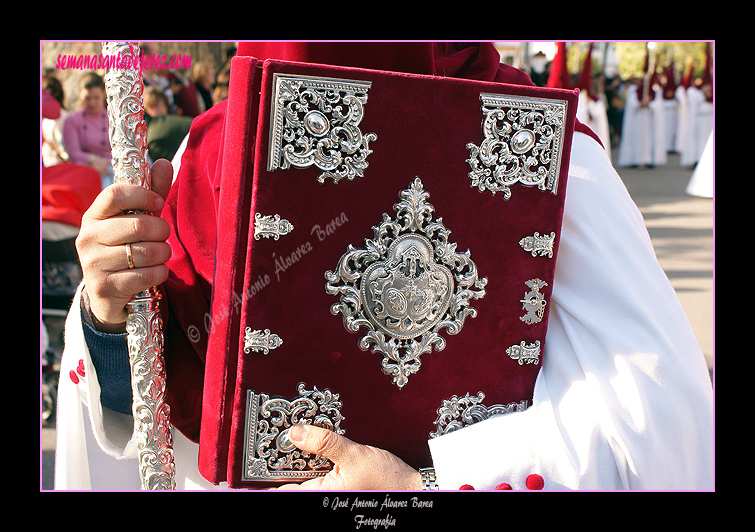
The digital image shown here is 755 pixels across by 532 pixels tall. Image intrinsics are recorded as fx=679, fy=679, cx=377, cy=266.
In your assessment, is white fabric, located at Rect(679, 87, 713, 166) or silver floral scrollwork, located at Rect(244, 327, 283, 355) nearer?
silver floral scrollwork, located at Rect(244, 327, 283, 355)

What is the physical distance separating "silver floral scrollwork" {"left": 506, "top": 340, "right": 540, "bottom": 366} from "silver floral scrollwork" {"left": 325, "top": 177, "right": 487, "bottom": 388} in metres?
0.13

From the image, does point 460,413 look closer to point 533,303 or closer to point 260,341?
point 533,303

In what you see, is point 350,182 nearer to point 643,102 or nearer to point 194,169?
point 194,169

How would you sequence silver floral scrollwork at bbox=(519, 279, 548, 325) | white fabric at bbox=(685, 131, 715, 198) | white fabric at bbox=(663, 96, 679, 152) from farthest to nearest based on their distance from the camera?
1. white fabric at bbox=(663, 96, 679, 152)
2. white fabric at bbox=(685, 131, 715, 198)
3. silver floral scrollwork at bbox=(519, 279, 548, 325)

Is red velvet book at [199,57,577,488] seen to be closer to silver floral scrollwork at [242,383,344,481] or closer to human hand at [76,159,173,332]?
silver floral scrollwork at [242,383,344,481]

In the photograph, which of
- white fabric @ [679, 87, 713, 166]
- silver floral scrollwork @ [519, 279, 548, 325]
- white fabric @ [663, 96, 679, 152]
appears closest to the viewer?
silver floral scrollwork @ [519, 279, 548, 325]

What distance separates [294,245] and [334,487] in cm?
53

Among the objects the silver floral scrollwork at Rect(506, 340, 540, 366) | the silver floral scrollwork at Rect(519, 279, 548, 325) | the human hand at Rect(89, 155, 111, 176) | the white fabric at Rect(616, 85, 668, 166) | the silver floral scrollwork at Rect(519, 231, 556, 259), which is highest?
the white fabric at Rect(616, 85, 668, 166)

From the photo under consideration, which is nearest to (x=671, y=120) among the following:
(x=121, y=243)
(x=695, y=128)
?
(x=695, y=128)

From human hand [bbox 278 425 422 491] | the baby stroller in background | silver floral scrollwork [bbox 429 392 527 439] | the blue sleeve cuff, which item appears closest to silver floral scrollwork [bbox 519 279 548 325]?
silver floral scrollwork [bbox 429 392 527 439]

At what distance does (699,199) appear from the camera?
11344mm

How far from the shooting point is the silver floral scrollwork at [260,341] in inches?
50.8

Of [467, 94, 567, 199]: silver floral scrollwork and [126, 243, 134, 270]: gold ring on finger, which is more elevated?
[467, 94, 567, 199]: silver floral scrollwork

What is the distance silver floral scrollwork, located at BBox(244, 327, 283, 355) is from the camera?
1.29 metres
